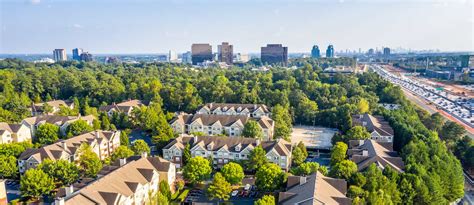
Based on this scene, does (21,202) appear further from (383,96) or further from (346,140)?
(383,96)

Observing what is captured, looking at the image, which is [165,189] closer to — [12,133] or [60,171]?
[60,171]

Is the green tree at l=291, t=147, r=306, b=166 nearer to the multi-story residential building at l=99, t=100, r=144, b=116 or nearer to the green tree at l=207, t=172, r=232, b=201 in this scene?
the green tree at l=207, t=172, r=232, b=201

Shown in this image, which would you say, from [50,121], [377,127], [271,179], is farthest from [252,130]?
[50,121]

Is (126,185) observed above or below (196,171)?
above

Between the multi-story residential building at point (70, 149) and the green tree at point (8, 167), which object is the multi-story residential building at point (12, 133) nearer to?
the green tree at point (8, 167)

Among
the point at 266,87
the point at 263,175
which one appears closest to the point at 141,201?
the point at 263,175

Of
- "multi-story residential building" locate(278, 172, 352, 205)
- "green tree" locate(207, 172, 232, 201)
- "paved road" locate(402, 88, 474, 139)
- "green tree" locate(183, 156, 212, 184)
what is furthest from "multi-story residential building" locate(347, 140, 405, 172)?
"paved road" locate(402, 88, 474, 139)
